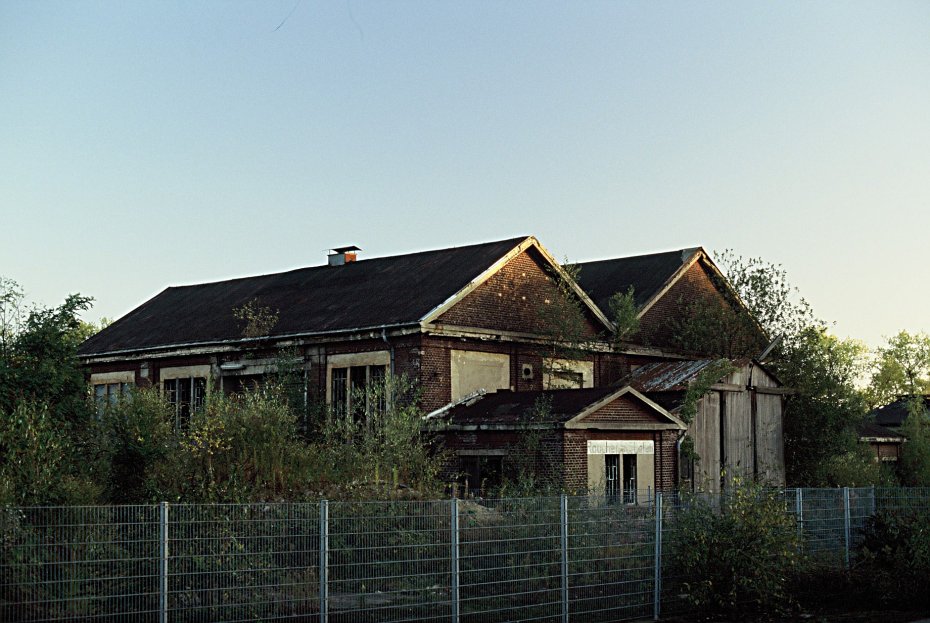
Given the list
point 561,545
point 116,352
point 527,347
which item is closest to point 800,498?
point 561,545

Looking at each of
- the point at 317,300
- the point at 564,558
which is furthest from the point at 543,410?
the point at 564,558

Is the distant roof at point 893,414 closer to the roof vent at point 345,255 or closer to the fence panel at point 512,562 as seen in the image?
the roof vent at point 345,255

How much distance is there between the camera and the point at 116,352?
1342 inches

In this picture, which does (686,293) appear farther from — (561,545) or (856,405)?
(561,545)

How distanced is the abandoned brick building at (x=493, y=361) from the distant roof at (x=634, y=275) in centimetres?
13

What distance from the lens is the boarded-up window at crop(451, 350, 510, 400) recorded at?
92.2 ft

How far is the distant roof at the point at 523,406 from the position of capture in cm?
2462

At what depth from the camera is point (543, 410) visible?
80.6 ft

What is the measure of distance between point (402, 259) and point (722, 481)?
1165cm

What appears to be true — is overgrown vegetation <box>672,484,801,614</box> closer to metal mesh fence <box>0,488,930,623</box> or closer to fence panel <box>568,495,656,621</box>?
metal mesh fence <box>0,488,930,623</box>

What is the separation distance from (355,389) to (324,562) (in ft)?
48.9

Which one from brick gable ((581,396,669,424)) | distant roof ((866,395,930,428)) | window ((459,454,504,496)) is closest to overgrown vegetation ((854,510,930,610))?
brick gable ((581,396,669,424))

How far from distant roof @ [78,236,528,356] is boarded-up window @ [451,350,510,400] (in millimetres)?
1623

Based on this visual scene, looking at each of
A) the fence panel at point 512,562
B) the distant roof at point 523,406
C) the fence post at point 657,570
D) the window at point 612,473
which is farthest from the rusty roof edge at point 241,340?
the fence panel at point 512,562
